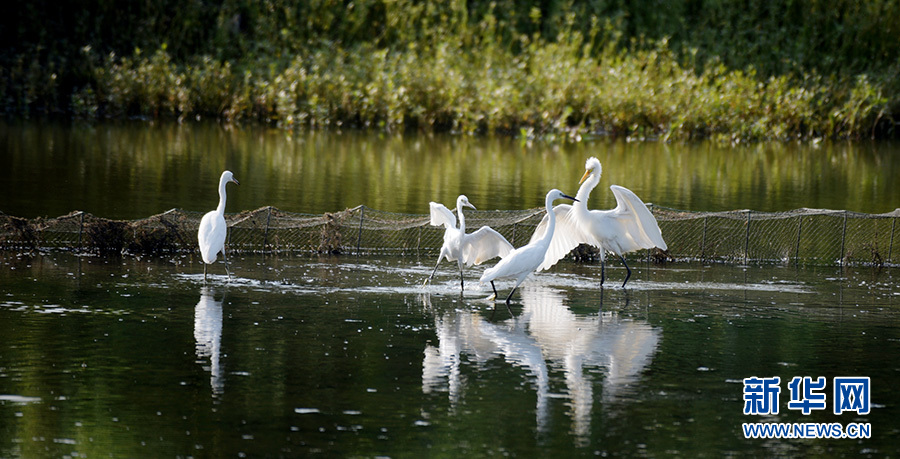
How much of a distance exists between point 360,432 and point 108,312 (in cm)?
552

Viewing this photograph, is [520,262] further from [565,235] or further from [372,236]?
[372,236]

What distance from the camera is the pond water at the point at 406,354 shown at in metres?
10.3

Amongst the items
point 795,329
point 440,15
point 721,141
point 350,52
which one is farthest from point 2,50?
point 795,329

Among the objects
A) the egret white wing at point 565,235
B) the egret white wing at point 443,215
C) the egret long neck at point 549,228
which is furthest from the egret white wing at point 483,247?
the egret white wing at point 565,235

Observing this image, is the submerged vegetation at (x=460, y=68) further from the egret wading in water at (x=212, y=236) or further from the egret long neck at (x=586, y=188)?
the egret wading in water at (x=212, y=236)

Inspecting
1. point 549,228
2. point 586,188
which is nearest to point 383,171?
point 586,188

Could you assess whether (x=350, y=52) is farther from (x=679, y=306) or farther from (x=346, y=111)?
(x=679, y=306)

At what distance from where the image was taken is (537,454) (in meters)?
9.97

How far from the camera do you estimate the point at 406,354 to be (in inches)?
517

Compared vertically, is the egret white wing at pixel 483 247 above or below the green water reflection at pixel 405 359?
above

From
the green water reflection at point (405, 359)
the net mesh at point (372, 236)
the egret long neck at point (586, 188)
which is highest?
the egret long neck at point (586, 188)

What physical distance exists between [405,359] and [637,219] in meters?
6.34

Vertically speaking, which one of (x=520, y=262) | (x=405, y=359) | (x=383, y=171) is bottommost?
(x=405, y=359)

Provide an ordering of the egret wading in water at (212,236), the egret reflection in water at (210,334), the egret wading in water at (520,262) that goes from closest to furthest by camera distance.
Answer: the egret reflection in water at (210,334)
the egret wading in water at (520,262)
the egret wading in water at (212,236)
